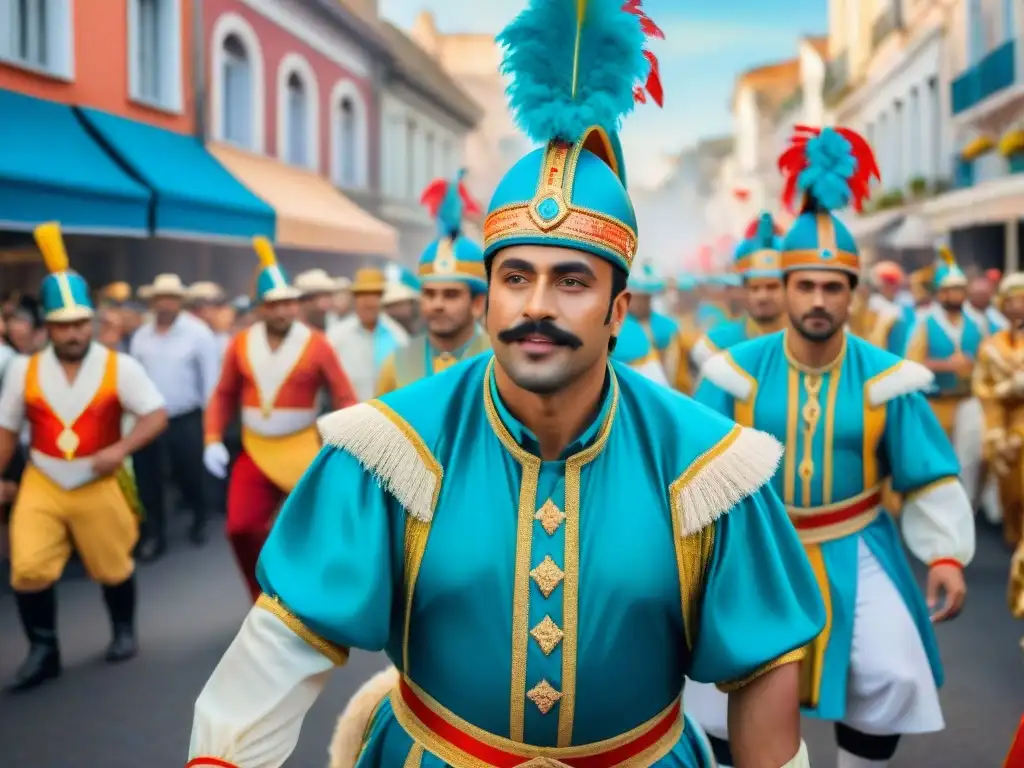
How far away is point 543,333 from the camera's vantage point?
2.31 meters

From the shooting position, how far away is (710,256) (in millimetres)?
24000

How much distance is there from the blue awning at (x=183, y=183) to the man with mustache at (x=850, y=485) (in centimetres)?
916

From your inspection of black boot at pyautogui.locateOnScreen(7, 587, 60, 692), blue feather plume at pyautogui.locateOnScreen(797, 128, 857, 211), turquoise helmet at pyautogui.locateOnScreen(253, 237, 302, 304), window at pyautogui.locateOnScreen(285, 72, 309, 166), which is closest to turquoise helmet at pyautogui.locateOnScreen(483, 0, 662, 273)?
blue feather plume at pyautogui.locateOnScreen(797, 128, 857, 211)

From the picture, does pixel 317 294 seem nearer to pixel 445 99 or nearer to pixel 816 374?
pixel 816 374

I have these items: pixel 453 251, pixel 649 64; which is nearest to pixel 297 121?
pixel 453 251

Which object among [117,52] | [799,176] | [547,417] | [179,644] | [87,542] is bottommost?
[179,644]

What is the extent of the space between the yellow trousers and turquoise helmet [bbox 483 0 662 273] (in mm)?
4549

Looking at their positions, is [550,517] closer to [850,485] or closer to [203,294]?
[850,485]

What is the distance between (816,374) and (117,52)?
34.8 feet

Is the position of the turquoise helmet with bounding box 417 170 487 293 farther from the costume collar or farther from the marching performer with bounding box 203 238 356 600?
the costume collar

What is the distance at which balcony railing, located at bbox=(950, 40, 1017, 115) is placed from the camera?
2039 cm

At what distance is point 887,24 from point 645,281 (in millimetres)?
23161

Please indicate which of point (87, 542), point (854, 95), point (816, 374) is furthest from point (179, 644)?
point (854, 95)

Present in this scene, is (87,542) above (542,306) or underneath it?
underneath
